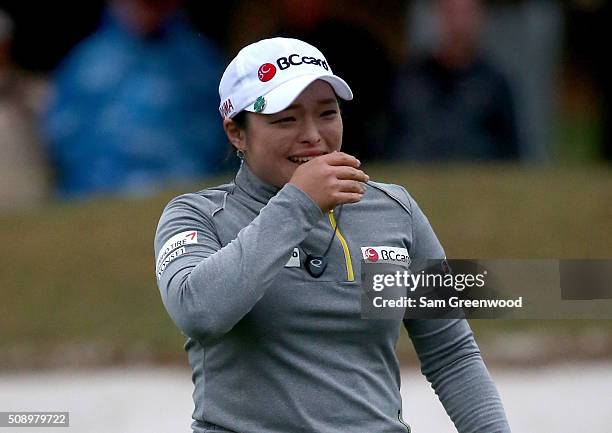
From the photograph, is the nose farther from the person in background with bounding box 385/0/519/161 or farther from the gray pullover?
the person in background with bounding box 385/0/519/161

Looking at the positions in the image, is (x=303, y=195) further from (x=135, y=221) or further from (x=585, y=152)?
(x=585, y=152)

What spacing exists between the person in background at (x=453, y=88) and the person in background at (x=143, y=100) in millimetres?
1089

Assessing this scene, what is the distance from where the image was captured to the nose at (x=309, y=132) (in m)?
Result: 2.79

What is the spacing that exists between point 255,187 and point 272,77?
25cm

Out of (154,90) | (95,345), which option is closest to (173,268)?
(95,345)

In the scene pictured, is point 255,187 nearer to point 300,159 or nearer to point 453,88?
point 300,159

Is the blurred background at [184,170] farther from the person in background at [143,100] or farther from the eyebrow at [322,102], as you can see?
the eyebrow at [322,102]

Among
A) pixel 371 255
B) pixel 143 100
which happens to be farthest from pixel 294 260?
pixel 143 100

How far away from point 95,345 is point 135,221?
4.54 feet

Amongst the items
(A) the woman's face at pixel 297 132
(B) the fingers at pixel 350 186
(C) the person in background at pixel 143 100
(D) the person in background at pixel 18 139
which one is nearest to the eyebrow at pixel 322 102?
(A) the woman's face at pixel 297 132

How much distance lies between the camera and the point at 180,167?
8.08 meters

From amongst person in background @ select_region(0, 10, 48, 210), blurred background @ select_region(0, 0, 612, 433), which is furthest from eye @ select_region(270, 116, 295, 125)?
person in background @ select_region(0, 10, 48, 210)

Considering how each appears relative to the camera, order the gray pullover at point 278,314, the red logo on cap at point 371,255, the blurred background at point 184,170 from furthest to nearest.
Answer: the blurred background at point 184,170
the red logo on cap at point 371,255
the gray pullover at point 278,314

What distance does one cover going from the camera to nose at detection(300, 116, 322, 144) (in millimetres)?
2793
